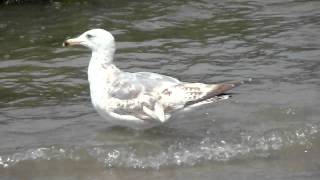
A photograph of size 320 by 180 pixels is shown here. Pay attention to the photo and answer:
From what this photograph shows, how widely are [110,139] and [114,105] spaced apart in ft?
1.23

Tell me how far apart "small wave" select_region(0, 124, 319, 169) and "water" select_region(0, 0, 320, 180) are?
0.01 metres

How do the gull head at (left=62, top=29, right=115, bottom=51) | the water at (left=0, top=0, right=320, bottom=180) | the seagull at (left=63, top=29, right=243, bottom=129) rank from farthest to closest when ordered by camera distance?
the gull head at (left=62, top=29, right=115, bottom=51) → the seagull at (left=63, top=29, right=243, bottom=129) → the water at (left=0, top=0, right=320, bottom=180)

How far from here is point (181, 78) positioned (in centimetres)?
1011

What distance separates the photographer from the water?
770 cm

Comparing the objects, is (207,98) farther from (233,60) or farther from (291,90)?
(233,60)

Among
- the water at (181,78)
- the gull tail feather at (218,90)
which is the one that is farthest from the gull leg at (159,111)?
the gull tail feather at (218,90)

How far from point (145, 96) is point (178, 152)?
813 millimetres

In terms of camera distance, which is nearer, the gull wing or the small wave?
the small wave

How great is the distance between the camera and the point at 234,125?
8578 millimetres

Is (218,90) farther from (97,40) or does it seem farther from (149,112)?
(97,40)

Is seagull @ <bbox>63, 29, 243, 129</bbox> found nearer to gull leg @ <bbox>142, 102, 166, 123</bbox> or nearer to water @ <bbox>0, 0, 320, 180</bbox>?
gull leg @ <bbox>142, 102, 166, 123</bbox>

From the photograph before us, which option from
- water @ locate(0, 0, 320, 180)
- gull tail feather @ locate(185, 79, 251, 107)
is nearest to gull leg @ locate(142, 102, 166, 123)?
water @ locate(0, 0, 320, 180)

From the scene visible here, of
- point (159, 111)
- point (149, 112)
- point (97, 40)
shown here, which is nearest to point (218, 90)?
point (159, 111)

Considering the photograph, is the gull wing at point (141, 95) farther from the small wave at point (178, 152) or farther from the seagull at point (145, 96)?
the small wave at point (178, 152)
